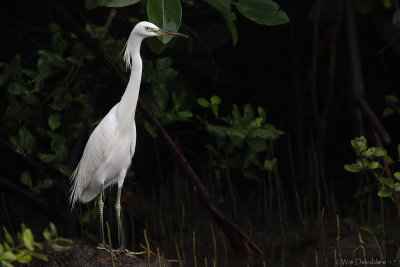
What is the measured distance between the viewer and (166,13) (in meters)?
1.93

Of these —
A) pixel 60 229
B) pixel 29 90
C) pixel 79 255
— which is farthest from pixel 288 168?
pixel 79 255

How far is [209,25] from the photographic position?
11.6 feet

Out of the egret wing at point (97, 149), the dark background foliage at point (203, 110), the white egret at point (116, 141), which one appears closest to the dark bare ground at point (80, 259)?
the white egret at point (116, 141)

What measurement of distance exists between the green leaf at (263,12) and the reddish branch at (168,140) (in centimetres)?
77

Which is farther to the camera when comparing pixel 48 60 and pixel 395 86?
pixel 395 86

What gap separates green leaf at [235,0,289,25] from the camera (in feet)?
7.32

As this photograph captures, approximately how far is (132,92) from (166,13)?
0.49 meters

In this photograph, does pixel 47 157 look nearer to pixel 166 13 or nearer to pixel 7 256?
pixel 166 13

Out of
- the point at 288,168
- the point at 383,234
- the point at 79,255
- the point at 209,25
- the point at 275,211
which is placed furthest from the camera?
the point at 288,168

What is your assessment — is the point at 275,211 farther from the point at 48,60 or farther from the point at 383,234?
the point at 48,60

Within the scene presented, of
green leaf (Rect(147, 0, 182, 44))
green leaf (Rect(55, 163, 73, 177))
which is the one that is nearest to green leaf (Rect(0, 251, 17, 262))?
green leaf (Rect(147, 0, 182, 44))

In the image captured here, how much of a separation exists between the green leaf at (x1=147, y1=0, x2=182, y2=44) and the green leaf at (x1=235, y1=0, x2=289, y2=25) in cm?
39

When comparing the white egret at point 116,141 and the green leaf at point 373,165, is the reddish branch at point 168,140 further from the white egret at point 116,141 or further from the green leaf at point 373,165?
the green leaf at point 373,165

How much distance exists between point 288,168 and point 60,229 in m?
1.67
